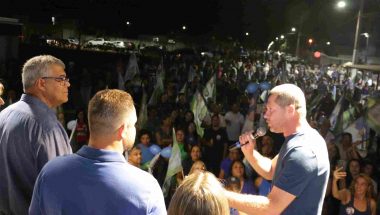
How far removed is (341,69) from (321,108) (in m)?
6.64

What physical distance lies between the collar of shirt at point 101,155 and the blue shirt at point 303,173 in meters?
0.98

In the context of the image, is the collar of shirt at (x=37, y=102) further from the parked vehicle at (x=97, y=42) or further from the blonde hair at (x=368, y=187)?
the parked vehicle at (x=97, y=42)

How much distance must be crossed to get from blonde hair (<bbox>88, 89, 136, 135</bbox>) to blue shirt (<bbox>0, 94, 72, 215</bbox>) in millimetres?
510

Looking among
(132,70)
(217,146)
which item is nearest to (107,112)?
(217,146)

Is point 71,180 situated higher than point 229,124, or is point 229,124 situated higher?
point 71,180

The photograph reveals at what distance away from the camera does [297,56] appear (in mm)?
22031

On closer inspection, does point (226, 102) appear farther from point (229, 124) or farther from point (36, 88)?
point (36, 88)

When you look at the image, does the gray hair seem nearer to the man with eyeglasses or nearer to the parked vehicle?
the man with eyeglasses

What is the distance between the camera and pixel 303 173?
2.41 metres

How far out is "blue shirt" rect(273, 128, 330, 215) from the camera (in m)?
2.41

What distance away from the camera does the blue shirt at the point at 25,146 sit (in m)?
2.34

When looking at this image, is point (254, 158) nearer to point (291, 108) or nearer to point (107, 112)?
point (291, 108)

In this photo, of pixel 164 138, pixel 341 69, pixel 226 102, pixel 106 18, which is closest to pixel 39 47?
pixel 106 18

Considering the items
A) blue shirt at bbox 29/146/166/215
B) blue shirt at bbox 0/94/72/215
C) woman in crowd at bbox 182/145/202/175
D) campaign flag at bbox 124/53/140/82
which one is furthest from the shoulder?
campaign flag at bbox 124/53/140/82
